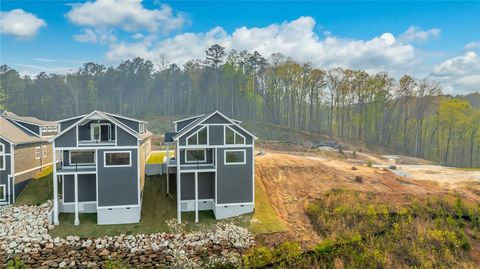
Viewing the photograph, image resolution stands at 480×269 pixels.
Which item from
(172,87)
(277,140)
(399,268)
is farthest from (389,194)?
(172,87)

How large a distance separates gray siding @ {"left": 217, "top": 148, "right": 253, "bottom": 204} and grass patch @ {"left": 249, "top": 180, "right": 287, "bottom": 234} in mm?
1274

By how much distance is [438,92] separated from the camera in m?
46.3

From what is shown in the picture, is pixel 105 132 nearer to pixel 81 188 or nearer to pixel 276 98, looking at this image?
pixel 81 188

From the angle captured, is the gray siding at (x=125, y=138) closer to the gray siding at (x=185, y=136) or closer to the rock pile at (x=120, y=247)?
the gray siding at (x=185, y=136)

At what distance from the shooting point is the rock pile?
14750 mm

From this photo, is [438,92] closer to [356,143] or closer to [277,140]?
[356,143]

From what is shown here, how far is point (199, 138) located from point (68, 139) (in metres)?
7.88

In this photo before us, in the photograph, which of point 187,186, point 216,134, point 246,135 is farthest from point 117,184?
point 246,135

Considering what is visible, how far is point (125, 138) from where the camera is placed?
18.1 metres

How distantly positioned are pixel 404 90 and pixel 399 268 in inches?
Answer: 1584

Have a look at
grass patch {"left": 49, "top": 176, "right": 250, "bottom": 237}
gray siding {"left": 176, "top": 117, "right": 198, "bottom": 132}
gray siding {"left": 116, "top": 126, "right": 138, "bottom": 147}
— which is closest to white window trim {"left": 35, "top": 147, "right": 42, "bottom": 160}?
grass patch {"left": 49, "top": 176, "right": 250, "bottom": 237}

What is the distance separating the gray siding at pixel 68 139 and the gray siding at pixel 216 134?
8.19 m

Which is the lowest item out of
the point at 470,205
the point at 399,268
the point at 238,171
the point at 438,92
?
the point at 399,268

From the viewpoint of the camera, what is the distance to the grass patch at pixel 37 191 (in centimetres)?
2004
